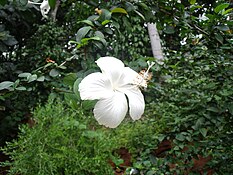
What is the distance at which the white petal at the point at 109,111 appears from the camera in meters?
0.56

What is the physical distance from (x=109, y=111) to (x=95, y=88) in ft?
0.17

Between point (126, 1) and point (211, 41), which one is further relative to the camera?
point (211, 41)

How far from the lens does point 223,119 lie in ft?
3.65

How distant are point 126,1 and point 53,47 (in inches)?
85.6

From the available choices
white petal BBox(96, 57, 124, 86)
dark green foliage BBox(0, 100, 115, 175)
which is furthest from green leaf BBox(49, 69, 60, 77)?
dark green foliage BBox(0, 100, 115, 175)

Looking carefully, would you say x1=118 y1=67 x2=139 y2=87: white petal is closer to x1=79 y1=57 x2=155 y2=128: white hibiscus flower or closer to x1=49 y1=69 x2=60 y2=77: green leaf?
x1=79 y1=57 x2=155 y2=128: white hibiscus flower

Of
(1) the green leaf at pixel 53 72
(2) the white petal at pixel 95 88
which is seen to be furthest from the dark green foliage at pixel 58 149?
(2) the white petal at pixel 95 88

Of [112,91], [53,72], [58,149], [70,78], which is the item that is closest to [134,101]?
[112,91]

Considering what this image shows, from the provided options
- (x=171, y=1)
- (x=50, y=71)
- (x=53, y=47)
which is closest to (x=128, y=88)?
(x=50, y=71)

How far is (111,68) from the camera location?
0.61 m

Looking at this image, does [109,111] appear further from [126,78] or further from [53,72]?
[53,72]

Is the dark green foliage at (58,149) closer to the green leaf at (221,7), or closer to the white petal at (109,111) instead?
the green leaf at (221,7)

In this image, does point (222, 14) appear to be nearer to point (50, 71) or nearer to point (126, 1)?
point (126, 1)

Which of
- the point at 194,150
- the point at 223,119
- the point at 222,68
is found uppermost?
the point at 222,68
